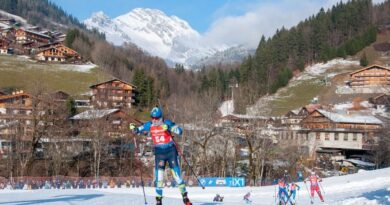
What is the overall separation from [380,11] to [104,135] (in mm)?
141748

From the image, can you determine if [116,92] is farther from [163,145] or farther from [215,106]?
[163,145]

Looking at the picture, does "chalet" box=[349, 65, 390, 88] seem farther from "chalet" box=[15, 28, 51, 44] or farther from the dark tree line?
"chalet" box=[15, 28, 51, 44]

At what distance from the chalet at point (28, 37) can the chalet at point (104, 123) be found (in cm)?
10915

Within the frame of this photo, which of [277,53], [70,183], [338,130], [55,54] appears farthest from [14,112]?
[277,53]

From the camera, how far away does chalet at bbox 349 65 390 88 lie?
12488 cm

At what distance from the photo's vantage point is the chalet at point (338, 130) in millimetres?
81188

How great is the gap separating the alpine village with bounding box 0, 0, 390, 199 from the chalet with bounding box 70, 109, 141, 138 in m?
0.28

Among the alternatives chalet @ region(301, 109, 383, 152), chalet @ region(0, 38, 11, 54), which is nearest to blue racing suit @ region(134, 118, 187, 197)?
chalet @ region(301, 109, 383, 152)

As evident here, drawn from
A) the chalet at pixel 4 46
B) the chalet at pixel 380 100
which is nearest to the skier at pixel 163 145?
the chalet at pixel 380 100

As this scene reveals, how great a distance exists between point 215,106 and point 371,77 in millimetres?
76040

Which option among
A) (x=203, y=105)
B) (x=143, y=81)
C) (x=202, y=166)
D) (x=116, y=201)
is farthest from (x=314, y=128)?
(x=116, y=201)

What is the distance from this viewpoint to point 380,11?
170 m

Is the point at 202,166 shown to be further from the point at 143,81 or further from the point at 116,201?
the point at 143,81

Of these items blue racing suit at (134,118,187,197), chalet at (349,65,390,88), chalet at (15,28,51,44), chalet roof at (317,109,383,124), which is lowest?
blue racing suit at (134,118,187,197)
